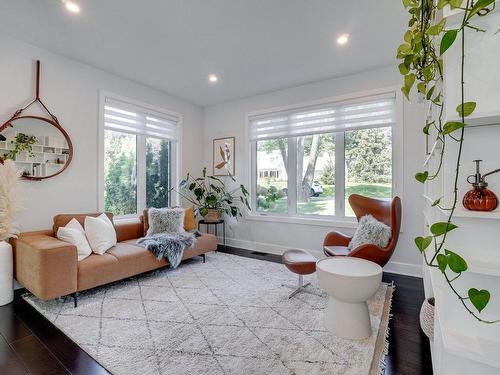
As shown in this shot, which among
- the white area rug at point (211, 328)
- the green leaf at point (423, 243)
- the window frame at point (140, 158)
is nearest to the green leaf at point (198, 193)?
the window frame at point (140, 158)

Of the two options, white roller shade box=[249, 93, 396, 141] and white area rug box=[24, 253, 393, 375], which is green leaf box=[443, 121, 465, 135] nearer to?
white area rug box=[24, 253, 393, 375]

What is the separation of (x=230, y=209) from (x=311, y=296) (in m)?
2.48

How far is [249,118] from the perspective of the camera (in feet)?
15.7

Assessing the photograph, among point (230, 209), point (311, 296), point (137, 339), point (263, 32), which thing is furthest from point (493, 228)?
point (230, 209)

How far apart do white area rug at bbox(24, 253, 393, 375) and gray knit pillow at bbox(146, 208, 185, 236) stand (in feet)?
2.32

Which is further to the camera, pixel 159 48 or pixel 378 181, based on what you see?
pixel 378 181

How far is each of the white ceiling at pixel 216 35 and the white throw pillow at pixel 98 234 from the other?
205cm

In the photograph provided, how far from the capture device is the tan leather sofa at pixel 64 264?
7.63ft

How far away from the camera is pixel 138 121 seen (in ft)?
13.9

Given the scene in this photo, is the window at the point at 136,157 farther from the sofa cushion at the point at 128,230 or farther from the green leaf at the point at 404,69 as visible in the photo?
the green leaf at the point at 404,69

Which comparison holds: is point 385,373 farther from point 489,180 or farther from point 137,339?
point 137,339

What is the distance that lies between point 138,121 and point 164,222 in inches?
69.1

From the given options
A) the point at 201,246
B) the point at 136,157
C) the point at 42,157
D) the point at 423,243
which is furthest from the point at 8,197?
the point at 423,243

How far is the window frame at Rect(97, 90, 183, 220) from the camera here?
144 inches
